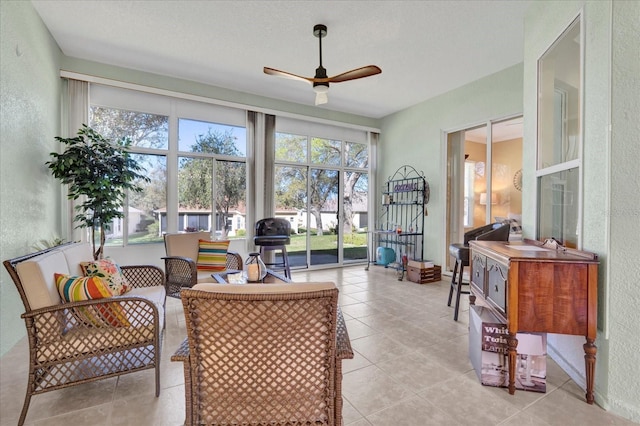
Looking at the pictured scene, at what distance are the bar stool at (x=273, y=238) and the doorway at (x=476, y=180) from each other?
281cm

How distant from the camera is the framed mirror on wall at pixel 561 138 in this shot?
2.20 meters

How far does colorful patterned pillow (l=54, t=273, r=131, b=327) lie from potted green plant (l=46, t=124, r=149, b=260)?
181cm

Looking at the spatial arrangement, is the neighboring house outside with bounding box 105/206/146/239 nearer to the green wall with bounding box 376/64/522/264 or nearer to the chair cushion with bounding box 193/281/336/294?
the chair cushion with bounding box 193/281/336/294

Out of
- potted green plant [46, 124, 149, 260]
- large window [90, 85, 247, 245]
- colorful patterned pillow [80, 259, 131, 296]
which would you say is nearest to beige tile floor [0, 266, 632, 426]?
colorful patterned pillow [80, 259, 131, 296]

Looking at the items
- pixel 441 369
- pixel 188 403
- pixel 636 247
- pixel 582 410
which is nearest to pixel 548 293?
pixel 636 247

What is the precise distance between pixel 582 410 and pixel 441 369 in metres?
0.79

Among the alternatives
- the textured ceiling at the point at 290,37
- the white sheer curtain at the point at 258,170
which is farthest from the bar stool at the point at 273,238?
the textured ceiling at the point at 290,37

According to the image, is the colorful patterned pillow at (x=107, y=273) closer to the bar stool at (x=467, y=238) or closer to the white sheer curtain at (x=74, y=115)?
the white sheer curtain at (x=74, y=115)

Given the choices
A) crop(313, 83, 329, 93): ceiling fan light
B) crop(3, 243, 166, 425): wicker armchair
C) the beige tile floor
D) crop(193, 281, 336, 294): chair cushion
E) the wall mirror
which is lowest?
the beige tile floor

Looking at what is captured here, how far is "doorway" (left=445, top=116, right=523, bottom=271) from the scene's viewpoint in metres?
5.13

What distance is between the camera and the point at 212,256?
3689mm

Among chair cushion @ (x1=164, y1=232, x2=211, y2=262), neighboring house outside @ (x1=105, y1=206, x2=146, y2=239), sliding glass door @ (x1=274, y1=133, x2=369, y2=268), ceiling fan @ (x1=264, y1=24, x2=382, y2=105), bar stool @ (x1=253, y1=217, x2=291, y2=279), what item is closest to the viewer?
ceiling fan @ (x1=264, y1=24, x2=382, y2=105)

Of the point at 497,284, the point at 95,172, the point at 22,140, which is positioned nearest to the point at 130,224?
the point at 95,172

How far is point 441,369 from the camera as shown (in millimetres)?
2236
